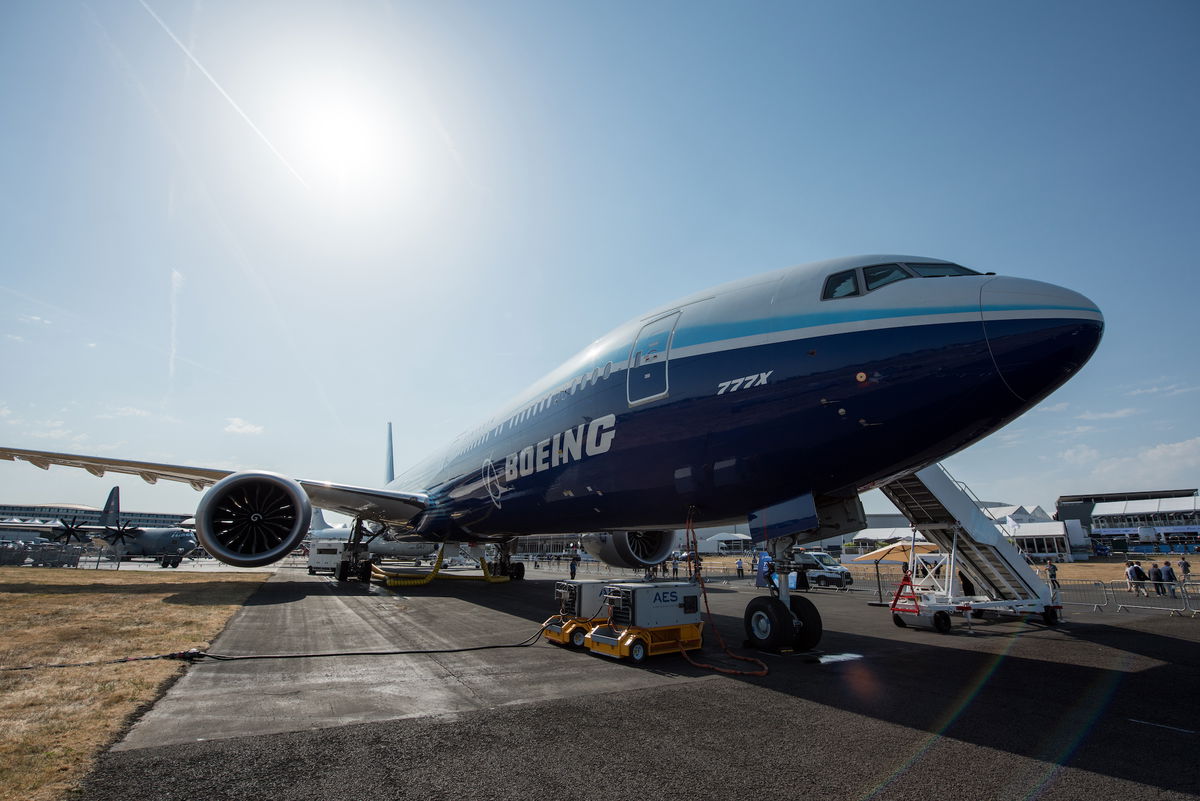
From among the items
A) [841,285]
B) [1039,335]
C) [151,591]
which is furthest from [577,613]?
[151,591]

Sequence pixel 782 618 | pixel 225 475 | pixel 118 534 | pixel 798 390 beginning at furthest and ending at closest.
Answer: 1. pixel 118 534
2. pixel 225 475
3. pixel 782 618
4. pixel 798 390

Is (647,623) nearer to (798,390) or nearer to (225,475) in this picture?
(798,390)

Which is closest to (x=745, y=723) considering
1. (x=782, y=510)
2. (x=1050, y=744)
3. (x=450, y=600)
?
(x=1050, y=744)

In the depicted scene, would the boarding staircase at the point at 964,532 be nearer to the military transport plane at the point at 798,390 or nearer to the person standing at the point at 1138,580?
the military transport plane at the point at 798,390

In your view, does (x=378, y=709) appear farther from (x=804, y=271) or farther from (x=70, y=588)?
(x=70, y=588)

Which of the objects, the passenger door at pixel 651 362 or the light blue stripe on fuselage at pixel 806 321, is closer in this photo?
the light blue stripe on fuselage at pixel 806 321

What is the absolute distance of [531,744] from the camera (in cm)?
434

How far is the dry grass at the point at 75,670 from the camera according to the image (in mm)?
3727

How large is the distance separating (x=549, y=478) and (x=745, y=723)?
6573mm

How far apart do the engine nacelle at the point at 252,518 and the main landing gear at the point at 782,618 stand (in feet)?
30.4

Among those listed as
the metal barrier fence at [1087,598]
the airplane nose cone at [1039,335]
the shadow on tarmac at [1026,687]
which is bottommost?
the metal barrier fence at [1087,598]

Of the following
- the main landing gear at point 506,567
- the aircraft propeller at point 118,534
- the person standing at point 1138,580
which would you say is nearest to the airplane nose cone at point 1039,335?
the main landing gear at point 506,567

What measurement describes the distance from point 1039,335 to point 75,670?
10380mm

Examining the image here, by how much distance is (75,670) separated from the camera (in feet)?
20.5
